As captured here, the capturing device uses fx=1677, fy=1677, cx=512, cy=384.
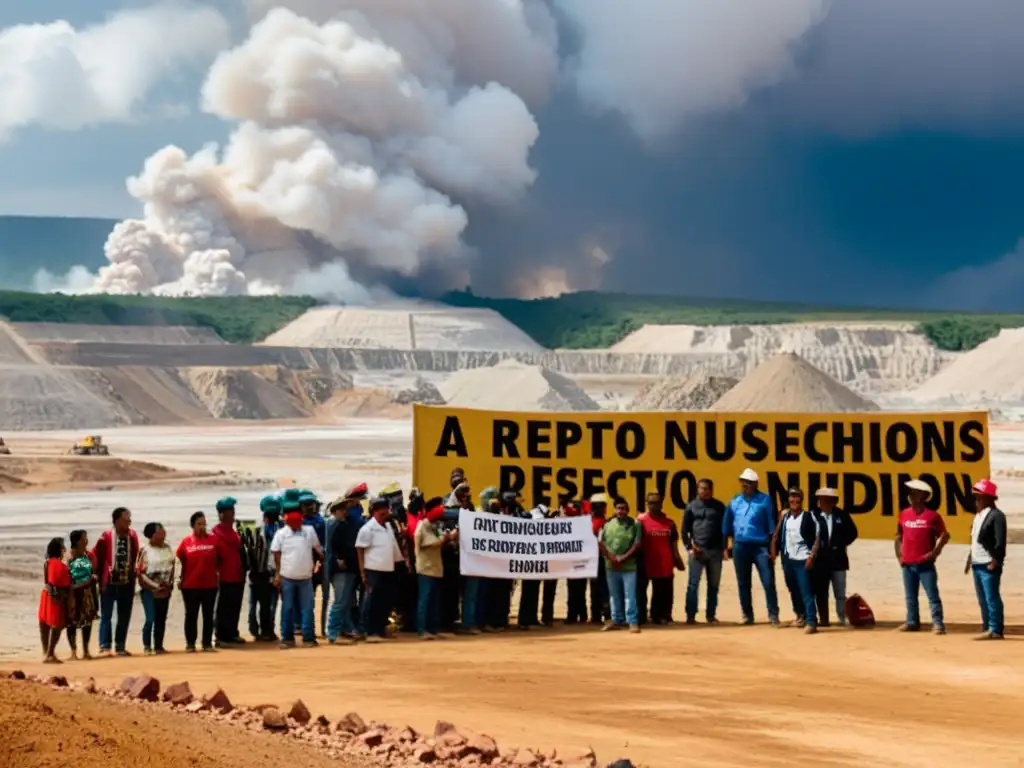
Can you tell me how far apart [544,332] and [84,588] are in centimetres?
14877

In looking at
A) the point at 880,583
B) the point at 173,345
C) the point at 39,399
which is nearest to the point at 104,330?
the point at 173,345

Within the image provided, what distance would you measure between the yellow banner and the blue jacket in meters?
1.00

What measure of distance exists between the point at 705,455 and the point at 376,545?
3.68 metres

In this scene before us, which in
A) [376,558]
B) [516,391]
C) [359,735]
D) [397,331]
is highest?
[397,331]

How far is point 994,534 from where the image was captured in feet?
44.5

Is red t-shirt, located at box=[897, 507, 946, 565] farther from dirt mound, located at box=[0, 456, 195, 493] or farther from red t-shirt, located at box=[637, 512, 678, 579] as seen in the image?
dirt mound, located at box=[0, 456, 195, 493]

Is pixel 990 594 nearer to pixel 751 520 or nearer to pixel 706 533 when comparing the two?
pixel 751 520

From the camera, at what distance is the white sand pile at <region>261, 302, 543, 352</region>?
130875 millimetres

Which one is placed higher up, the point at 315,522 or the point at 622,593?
the point at 315,522

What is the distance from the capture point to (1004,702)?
11.0 metres

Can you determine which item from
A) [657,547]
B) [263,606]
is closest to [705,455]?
[657,547]

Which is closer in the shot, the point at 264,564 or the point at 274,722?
the point at 274,722

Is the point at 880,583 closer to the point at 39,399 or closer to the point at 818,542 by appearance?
the point at 818,542

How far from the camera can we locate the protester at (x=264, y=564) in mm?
14078
